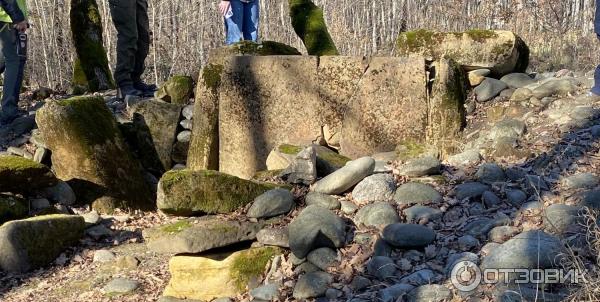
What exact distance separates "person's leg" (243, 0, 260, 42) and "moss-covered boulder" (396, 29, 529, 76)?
5.97ft

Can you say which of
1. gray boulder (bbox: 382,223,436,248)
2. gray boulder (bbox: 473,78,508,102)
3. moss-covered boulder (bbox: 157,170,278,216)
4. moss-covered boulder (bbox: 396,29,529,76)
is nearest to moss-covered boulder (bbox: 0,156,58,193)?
moss-covered boulder (bbox: 157,170,278,216)

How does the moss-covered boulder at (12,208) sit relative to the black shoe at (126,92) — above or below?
below

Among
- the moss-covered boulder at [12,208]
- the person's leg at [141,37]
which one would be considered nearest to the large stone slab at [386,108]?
the moss-covered boulder at [12,208]

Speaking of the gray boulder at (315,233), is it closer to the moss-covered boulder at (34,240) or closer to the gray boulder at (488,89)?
the moss-covered boulder at (34,240)

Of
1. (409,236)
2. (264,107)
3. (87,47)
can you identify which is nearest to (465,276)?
(409,236)

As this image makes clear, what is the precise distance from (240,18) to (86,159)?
2193 millimetres

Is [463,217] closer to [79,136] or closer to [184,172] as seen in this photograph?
[184,172]

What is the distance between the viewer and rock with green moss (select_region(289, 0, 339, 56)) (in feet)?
26.7

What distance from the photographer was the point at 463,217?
3.33 meters

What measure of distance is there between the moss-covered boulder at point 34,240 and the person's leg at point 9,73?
7.61 ft

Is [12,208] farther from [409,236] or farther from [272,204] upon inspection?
[409,236]

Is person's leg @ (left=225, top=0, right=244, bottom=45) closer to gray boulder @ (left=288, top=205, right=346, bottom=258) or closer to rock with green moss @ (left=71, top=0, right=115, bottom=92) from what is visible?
rock with green moss @ (left=71, top=0, right=115, bottom=92)

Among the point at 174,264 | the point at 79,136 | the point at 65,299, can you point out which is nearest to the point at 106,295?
the point at 65,299

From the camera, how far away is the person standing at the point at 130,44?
20.7 feet
